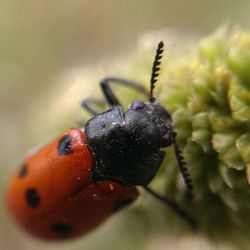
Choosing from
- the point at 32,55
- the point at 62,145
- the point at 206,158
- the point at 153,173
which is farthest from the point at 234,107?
the point at 32,55

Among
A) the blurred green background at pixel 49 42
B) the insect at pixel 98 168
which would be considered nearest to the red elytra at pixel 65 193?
the insect at pixel 98 168

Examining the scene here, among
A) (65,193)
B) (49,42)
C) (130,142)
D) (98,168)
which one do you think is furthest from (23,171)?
(49,42)

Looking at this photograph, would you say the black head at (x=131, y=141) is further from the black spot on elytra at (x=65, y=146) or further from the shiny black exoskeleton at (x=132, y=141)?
the black spot on elytra at (x=65, y=146)

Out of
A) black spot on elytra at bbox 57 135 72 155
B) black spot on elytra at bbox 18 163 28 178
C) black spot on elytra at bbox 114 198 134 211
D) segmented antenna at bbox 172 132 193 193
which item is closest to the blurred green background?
black spot on elytra at bbox 18 163 28 178

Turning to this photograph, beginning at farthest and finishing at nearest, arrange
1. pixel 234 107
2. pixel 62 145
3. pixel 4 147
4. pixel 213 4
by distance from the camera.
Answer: pixel 4 147 → pixel 213 4 → pixel 62 145 → pixel 234 107

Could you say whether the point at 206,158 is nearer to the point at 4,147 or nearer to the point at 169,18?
the point at 169,18

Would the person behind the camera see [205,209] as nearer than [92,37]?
Yes

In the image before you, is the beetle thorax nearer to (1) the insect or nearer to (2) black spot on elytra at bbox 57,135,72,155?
(1) the insect
